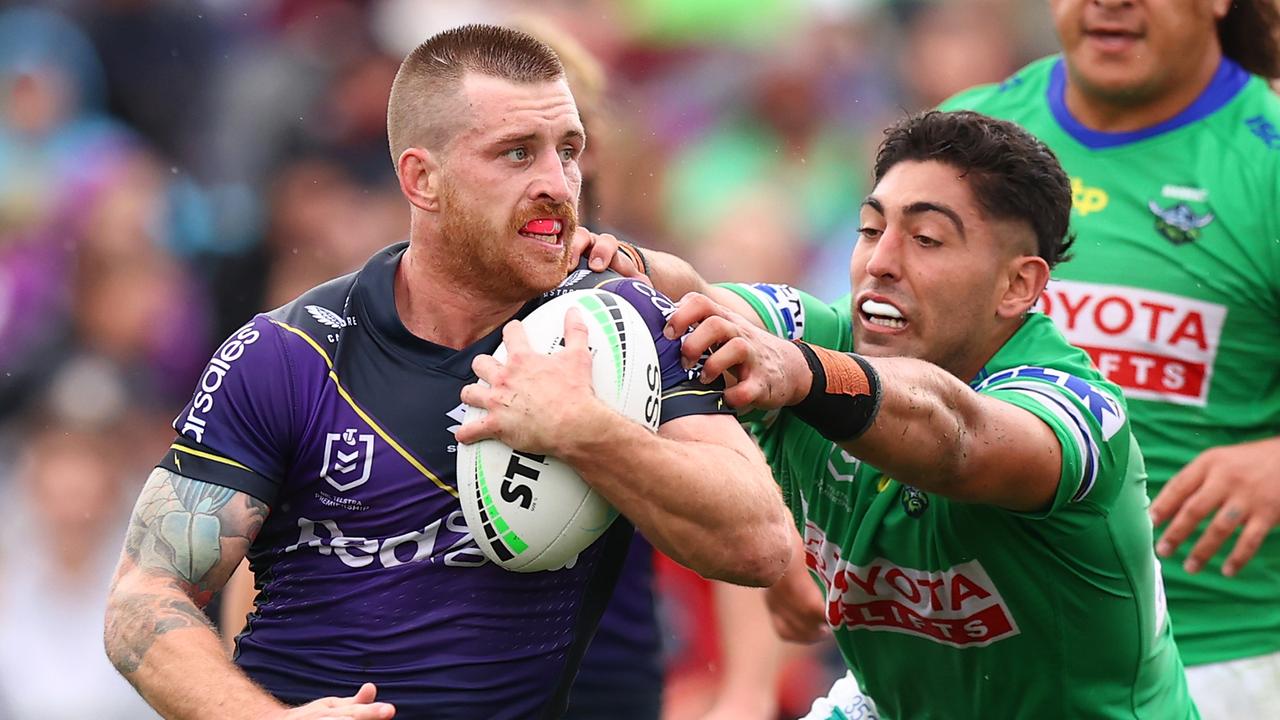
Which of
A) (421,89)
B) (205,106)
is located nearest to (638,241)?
(205,106)

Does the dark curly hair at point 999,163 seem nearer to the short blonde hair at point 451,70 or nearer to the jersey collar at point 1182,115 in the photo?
the short blonde hair at point 451,70

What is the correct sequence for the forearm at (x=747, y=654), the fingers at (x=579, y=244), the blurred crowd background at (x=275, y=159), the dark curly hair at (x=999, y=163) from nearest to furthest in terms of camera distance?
the fingers at (x=579, y=244) → the dark curly hair at (x=999, y=163) → the forearm at (x=747, y=654) → the blurred crowd background at (x=275, y=159)

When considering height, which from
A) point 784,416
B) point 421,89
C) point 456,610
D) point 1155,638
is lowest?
point 1155,638

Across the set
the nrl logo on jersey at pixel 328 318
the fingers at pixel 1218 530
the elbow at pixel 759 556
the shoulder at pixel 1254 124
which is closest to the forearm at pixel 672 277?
the nrl logo on jersey at pixel 328 318

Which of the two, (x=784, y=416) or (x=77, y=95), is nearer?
(x=784, y=416)

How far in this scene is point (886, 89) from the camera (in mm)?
9078

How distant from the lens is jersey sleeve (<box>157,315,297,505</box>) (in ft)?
12.6

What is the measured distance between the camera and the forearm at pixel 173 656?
362 cm

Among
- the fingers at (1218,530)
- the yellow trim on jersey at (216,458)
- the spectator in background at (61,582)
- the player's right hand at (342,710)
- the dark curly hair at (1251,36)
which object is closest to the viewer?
the player's right hand at (342,710)

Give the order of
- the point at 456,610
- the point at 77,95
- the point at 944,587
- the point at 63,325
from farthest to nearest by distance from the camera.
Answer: the point at 77,95, the point at 63,325, the point at 944,587, the point at 456,610

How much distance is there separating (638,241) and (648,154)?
60 cm

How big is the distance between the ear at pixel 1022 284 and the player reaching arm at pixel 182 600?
1.95 m

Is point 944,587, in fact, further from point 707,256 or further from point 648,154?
point 648,154

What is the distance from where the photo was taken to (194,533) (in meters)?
3.82
